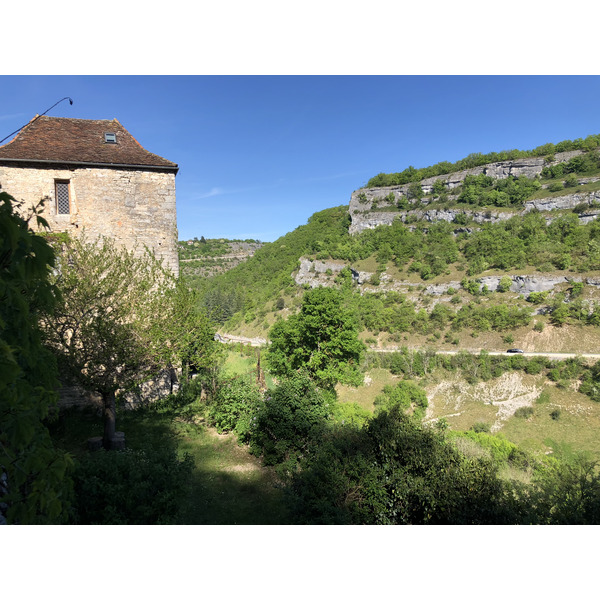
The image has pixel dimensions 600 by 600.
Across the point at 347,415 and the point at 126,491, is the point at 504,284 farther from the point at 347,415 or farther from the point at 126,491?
the point at 126,491

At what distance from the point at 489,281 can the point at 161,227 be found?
5666 cm

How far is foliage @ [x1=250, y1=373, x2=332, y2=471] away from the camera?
7.70 metres

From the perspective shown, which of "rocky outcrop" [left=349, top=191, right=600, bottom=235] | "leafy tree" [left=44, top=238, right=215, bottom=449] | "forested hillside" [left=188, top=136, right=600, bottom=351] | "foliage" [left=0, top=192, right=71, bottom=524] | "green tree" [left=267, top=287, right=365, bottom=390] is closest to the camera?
"foliage" [left=0, top=192, right=71, bottom=524]

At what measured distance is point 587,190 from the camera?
62.8 m

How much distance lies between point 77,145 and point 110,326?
642cm

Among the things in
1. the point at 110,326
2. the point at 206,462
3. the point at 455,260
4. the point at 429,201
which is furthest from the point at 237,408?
the point at 429,201

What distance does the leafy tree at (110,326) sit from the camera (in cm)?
715

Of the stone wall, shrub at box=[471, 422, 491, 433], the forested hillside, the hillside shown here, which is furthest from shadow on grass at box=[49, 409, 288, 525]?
the hillside

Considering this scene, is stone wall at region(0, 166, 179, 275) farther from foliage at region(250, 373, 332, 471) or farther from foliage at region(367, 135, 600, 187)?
foliage at region(367, 135, 600, 187)

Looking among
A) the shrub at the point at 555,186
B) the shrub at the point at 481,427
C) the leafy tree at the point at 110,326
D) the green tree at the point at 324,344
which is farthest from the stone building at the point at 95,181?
the shrub at the point at 555,186

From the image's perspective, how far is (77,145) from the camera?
10.1 m

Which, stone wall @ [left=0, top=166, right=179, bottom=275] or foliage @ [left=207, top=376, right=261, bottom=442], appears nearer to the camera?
foliage @ [left=207, top=376, right=261, bottom=442]

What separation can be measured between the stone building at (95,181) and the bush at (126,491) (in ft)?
21.4

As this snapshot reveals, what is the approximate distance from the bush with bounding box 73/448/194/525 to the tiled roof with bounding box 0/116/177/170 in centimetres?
877
